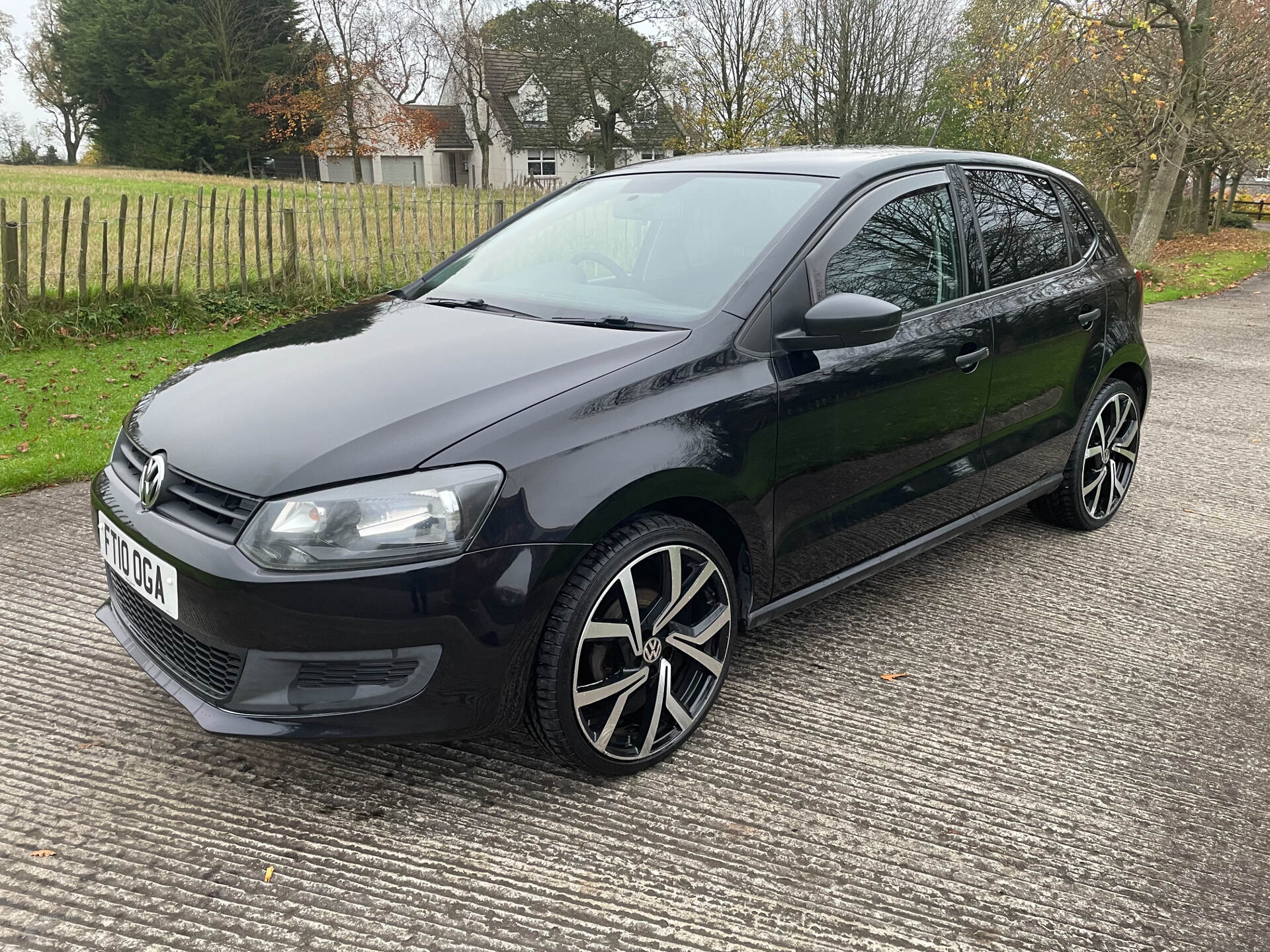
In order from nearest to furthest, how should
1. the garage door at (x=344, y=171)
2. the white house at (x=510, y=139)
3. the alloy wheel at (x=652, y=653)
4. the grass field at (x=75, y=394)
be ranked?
1. the alloy wheel at (x=652, y=653)
2. the grass field at (x=75, y=394)
3. the white house at (x=510, y=139)
4. the garage door at (x=344, y=171)

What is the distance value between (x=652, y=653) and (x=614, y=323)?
3.28 ft

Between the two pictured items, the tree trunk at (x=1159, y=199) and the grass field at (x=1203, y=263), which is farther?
the tree trunk at (x=1159, y=199)

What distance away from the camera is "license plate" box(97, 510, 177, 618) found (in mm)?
2432

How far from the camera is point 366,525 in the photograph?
7.38 ft

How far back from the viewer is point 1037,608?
3.93 metres

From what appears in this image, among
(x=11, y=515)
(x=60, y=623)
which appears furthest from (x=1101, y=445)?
(x=11, y=515)

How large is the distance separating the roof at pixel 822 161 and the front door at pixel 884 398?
9 cm

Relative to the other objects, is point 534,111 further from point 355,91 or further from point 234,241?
point 234,241

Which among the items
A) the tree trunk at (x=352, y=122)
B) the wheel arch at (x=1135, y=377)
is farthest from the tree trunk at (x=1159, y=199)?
the tree trunk at (x=352, y=122)

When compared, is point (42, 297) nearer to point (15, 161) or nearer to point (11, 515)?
point (11, 515)

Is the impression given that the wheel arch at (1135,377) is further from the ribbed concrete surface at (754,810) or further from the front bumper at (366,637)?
the front bumper at (366,637)

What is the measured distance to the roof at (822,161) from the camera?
3402 millimetres

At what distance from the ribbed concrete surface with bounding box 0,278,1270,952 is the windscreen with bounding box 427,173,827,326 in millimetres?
1317

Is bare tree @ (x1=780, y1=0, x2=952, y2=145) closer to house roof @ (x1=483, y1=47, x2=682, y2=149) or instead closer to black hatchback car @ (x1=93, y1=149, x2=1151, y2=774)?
house roof @ (x1=483, y1=47, x2=682, y2=149)
